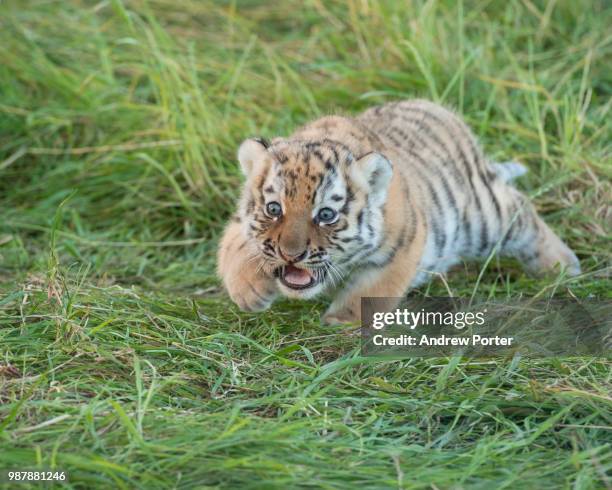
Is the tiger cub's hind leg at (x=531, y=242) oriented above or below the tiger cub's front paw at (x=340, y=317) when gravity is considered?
above

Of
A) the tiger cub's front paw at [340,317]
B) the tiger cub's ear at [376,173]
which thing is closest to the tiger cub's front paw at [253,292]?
the tiger cub's front paw at [340,317]

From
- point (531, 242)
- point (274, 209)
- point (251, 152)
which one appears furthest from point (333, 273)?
point (531, 242)

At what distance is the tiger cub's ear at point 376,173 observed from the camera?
4348 mm

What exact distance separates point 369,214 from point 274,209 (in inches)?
16.7

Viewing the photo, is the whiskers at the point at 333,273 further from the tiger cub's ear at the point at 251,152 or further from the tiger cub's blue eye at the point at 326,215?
the tiger cub's ear at the point at 251,152

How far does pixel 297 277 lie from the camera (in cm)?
435

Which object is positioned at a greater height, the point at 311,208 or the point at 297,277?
the point at 311,208

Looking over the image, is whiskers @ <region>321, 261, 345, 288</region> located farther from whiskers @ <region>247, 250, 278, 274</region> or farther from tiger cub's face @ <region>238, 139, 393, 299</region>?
whiskers @ <region>247, 250, 278, 274</region>

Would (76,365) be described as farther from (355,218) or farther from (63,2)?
(63,2)

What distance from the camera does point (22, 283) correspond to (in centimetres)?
456

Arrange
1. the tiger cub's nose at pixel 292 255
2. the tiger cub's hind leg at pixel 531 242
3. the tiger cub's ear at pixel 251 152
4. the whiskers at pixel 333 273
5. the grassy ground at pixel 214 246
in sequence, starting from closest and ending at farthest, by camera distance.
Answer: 1. the grassy ground at pixel 214 246
2. the tiger cub's nose at pixel 292 255
3. the whiskers at pixel 333 273
4. the tiger cub's ear at pixel 251 152
5. the tiger cub's hind leg at pixel 531 242

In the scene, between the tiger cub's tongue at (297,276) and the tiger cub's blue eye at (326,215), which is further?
the tiger cub's tongue at (297,276)

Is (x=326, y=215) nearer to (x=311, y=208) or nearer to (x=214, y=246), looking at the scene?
(x=311, y=208)

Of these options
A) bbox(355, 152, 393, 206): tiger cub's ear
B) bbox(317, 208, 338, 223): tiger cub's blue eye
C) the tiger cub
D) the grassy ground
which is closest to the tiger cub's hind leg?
the tiger cub
